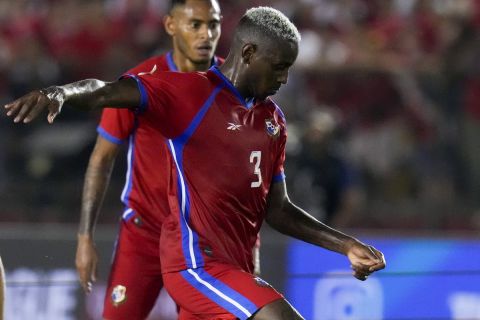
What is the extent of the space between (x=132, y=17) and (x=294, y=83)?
1997 millimetres

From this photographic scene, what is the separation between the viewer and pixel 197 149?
5.16 m

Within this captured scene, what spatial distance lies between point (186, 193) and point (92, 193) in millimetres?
1381

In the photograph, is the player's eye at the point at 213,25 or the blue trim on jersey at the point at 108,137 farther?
the player's eye at the point at 213,25

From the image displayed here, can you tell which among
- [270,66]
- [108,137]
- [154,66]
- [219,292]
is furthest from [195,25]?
[219,292]

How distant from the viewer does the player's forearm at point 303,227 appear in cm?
540

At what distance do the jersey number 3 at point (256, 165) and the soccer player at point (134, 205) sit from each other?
1.07 m

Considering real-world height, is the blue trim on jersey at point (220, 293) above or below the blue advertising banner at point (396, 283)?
above

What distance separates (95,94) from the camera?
15.5 feet

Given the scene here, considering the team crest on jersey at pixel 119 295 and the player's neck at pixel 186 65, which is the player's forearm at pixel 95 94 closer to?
the player's neck at pixel 186 65

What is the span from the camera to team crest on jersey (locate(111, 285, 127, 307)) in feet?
21.0

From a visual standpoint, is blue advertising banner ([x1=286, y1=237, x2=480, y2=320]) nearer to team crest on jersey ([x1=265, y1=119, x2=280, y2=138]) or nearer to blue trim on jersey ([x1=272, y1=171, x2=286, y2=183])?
blue trim on jersey ([x1=272, y1=171, x2=286, y2=183])

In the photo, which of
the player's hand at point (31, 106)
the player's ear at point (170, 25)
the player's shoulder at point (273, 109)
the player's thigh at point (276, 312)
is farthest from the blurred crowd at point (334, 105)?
the player's hand at point (31, 106)

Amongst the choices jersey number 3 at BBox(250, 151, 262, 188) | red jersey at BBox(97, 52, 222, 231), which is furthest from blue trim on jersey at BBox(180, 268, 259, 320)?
red jersey at BBox(97, 52, 222, 231)

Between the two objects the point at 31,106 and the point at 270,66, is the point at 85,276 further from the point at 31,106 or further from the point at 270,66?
the point at 31,106
